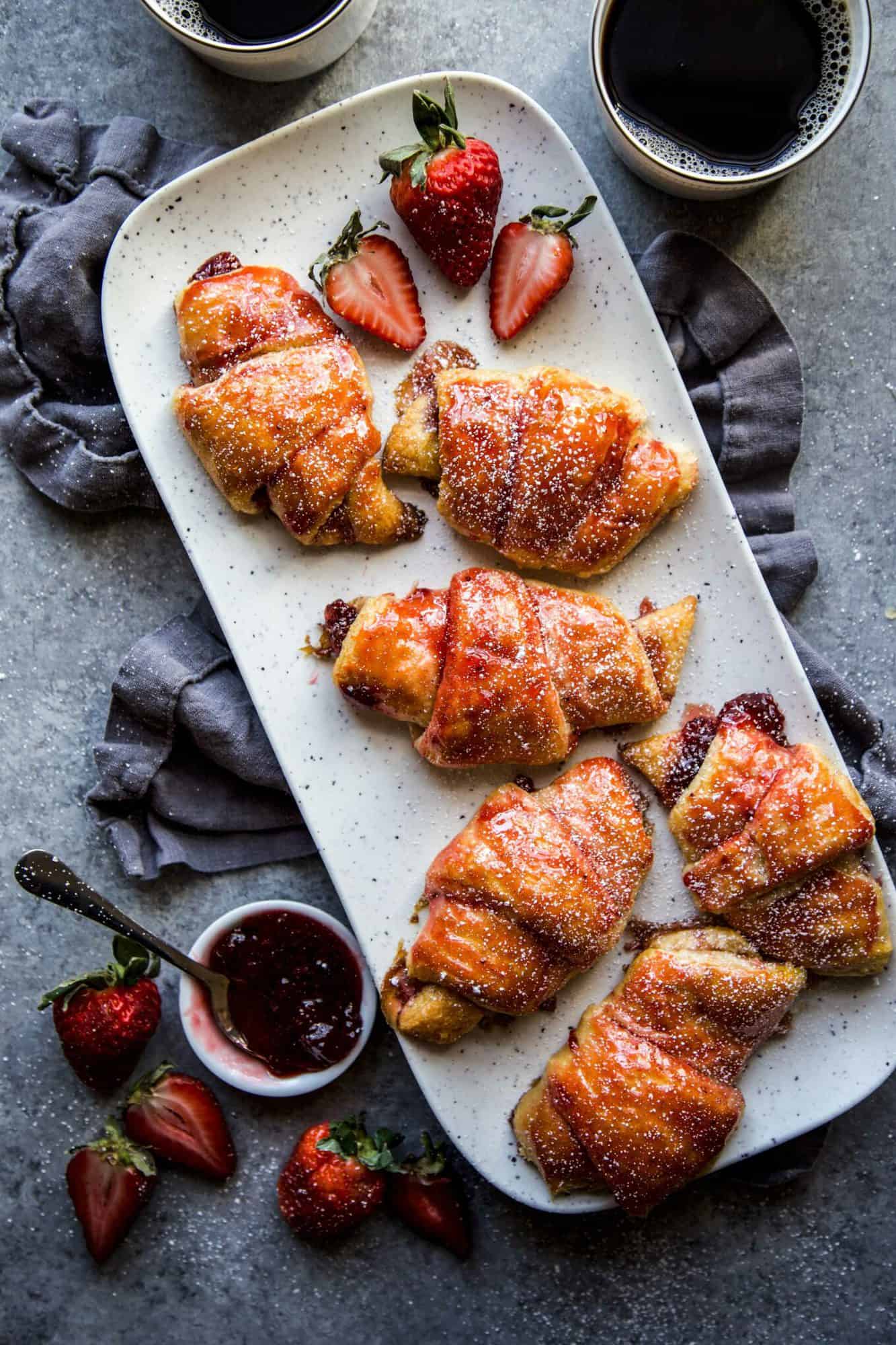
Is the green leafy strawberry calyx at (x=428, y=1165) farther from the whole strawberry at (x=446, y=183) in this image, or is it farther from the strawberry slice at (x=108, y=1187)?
the whole strawberry at (x=446, y=183)

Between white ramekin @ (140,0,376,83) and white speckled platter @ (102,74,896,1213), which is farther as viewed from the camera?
white speckled platter @ (102,74,896,1213)

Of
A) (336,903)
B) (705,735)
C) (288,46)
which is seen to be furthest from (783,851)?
(288,46)

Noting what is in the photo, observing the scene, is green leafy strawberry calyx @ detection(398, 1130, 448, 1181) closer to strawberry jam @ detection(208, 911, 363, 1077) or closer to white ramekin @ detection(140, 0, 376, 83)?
strawberry jam @ detection(208, 911, 363, 1077)

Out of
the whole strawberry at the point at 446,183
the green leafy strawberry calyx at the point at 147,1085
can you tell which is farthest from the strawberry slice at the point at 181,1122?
the whole strawberry at the point at 446,183

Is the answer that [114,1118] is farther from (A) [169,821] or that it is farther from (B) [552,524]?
(B) [552,524]

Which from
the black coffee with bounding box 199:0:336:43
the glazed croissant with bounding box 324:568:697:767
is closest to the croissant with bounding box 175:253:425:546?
the glazed croissant with bounding box 324:568:697:767

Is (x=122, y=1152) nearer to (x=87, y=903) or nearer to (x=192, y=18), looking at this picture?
(x=87, y=903)
